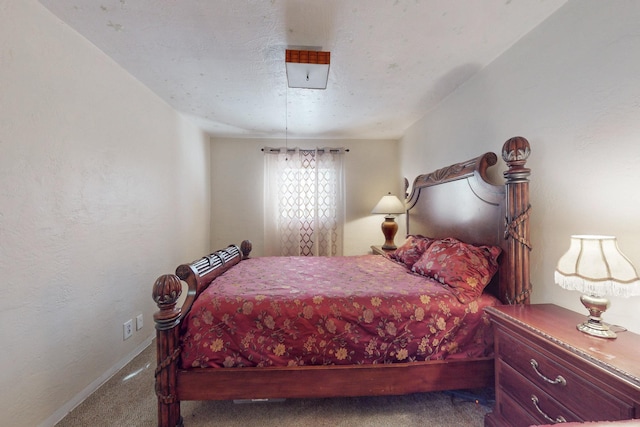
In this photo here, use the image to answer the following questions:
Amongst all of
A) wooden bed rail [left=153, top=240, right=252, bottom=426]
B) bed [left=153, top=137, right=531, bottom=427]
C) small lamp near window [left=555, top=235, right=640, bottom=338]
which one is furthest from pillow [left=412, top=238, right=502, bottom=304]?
wooden bed rail [left=153, top=240, right=252, bottom=426]

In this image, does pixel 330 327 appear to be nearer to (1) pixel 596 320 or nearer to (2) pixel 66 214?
(1) pixel 596 320

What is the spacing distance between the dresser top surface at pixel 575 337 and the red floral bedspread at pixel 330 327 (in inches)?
8.8

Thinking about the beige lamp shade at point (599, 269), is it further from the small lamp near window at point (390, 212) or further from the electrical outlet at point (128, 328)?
the electrical outlet at point (128, 328)

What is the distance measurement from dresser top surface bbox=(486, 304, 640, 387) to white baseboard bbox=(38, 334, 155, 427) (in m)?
2.50

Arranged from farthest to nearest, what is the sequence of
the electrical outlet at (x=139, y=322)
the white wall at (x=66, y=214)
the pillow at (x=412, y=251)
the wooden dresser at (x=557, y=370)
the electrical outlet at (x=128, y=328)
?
the pillow at (x=412, y=251) → the electrical outlet at (x=139, y=322) → the electrical outlet at (x=128, y=328) → the white wall at (x=66, y=214) → the wooden dresser at (x=557, y=370)

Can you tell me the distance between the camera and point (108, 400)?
1.53 meters

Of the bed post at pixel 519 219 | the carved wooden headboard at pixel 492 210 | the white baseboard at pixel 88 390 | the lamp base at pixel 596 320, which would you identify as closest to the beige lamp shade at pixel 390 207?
the carved wooden headboard at pixel 492 210

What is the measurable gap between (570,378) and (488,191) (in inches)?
44.3

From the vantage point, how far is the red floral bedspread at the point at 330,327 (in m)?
1.28

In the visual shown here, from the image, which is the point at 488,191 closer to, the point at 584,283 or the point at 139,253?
the point at 584,283

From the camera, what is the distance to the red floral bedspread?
4.21 feet

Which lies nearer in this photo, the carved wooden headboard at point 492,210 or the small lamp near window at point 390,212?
the carved wooden headboard at point 492,210

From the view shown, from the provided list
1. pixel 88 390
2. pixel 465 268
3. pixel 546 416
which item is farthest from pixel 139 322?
pixel 546 416

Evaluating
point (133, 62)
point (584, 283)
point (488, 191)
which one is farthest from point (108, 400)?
point (488, 191)
